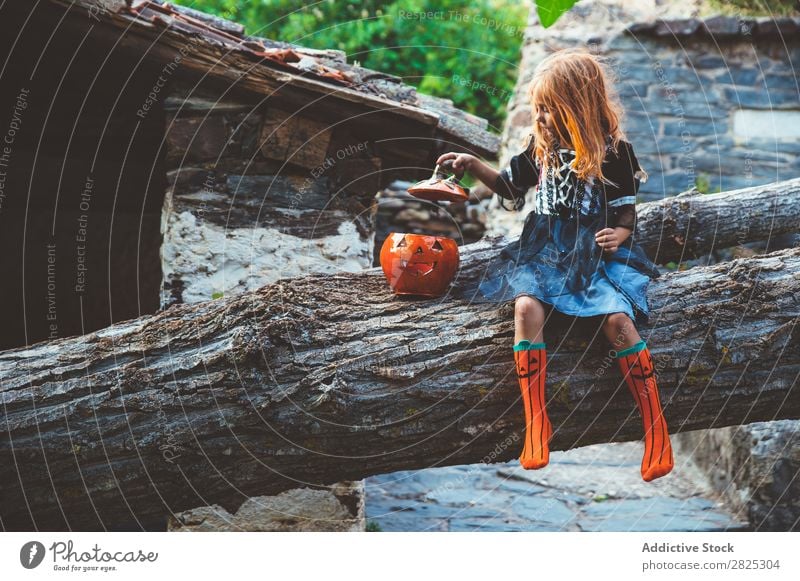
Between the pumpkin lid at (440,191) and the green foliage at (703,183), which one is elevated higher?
the green foliage at (703,183)

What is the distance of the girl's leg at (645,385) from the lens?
177 centimetres

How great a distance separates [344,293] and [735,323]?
101 cm

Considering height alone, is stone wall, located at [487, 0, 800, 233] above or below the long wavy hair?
above

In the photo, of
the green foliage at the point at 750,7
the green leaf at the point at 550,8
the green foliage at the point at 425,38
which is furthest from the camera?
the green foliage at the point at 425,38

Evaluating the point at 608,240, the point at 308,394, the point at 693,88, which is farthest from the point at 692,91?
the point at 308,394

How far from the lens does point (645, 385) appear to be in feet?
5.86

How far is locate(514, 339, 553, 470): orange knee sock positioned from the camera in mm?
1781

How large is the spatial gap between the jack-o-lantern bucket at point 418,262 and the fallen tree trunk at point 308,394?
0.08 meters

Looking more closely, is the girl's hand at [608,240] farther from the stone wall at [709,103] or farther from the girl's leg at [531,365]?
the stone wall at [709,103]

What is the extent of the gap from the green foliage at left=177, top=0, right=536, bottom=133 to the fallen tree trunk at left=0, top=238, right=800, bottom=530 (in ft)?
12.5

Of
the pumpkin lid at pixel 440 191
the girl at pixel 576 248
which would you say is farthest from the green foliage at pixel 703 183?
the pumpkin lid at pixel 440 191

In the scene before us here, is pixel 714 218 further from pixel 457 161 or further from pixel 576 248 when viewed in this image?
pixel 457 161

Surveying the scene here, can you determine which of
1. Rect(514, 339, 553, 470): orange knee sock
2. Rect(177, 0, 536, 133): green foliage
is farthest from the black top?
Rect(177, 0, 536, 133): green foliage

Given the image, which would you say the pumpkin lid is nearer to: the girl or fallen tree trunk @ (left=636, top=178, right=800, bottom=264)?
the girl
